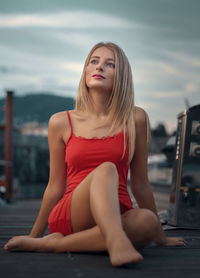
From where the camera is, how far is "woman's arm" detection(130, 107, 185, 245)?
2270 millimetres

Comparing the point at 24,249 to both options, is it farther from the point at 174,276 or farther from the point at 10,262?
the point at 174,276

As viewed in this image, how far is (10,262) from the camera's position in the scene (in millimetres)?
1793

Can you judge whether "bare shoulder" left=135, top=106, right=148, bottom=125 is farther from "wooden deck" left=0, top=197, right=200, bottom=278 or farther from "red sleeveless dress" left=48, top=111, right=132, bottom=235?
"wooden deck" left=0, top=197, right=200, bottom=278

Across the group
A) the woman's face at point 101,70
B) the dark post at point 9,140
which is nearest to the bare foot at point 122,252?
the woman's face at point 101,70

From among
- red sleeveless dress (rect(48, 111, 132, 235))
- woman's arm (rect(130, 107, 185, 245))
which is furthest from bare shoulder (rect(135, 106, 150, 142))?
red sleeveless dress (rect(48, 111, 132, 235))

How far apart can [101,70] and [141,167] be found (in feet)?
1.78

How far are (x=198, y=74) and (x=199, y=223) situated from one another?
11.9 meters

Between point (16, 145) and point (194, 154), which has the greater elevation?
point (194, 154)

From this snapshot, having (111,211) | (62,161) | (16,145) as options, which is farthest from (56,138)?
(16,145)

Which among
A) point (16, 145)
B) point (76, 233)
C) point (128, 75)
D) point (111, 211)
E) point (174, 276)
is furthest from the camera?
point (16, 145)

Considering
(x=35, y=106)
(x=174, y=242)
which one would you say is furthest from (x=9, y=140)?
(x=35, y=106)

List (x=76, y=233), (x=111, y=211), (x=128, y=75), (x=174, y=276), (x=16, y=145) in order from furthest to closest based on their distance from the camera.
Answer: (x=16, y=145), (x=128, y=75), (x=76, y=233), (x=111, y=211), (x=174, y=276)

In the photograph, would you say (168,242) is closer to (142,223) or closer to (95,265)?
(142,223)

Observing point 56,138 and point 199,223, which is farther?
point 199,223
